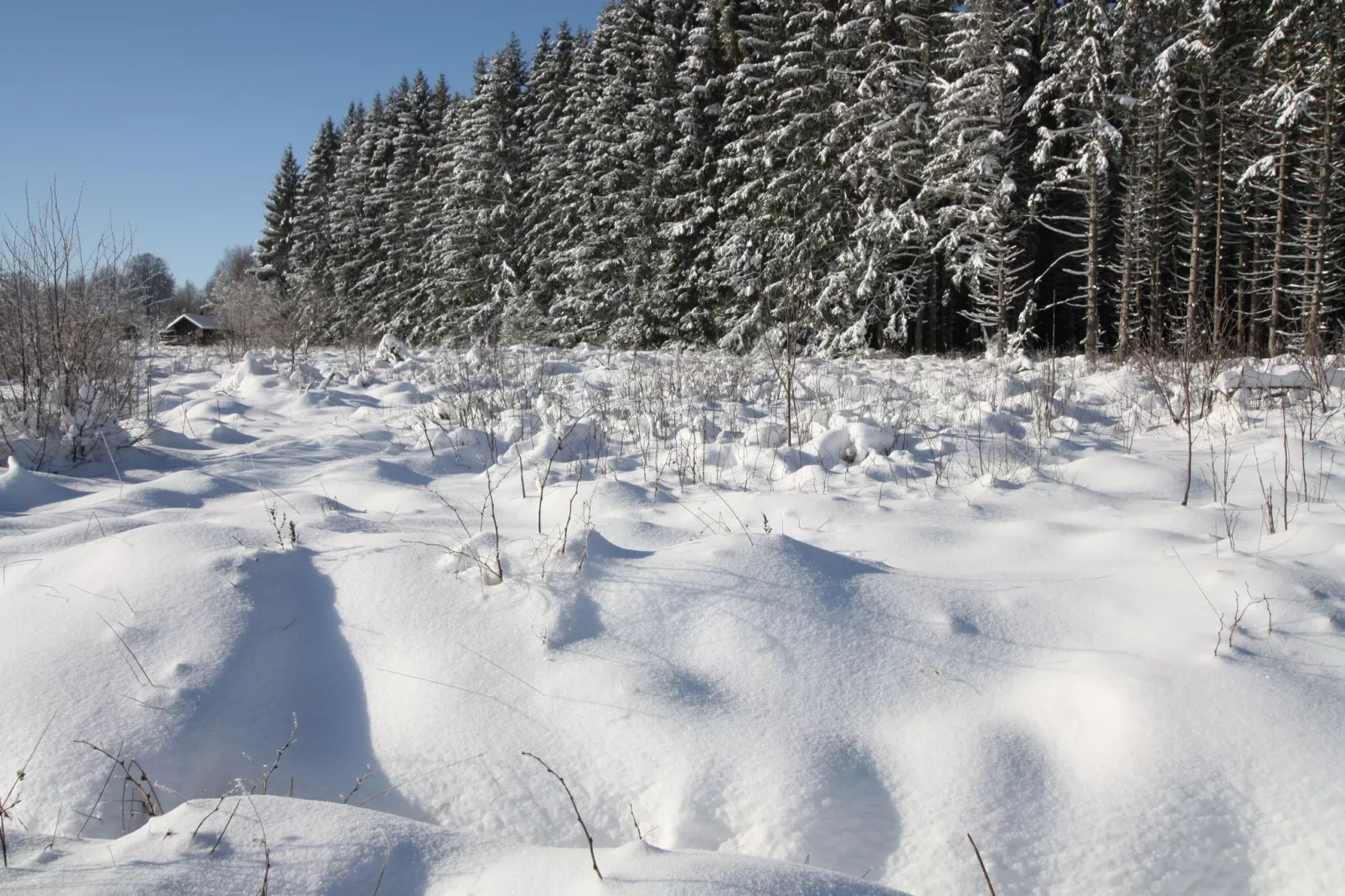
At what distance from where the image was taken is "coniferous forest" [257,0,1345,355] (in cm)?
1543

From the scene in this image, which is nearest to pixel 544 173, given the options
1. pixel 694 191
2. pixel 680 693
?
pixel 694 191

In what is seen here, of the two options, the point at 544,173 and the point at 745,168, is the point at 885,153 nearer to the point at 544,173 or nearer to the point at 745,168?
the point at 745,168

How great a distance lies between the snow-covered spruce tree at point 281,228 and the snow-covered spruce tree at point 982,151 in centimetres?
3408

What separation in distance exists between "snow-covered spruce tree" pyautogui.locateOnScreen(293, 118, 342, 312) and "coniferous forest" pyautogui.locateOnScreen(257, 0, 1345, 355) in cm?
1176

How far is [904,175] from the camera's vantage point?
57.5ft

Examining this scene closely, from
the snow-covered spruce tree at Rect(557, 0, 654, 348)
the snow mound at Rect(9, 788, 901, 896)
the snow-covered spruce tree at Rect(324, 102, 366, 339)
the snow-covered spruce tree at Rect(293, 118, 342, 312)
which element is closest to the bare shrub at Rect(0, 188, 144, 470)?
the snow mound at Rect(9, 788, 901, 896)

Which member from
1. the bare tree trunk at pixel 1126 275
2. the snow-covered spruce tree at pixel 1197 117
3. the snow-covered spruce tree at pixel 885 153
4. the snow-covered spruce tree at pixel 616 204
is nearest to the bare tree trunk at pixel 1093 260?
the bare tree trunk at pixel 1126 275

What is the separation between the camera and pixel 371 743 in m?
2.06

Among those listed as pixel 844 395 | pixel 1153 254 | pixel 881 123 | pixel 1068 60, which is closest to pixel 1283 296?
pixel 1153 254

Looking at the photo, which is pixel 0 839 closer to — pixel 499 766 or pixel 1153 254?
pixel 499 766

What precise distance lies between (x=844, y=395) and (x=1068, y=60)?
1317 centimetres

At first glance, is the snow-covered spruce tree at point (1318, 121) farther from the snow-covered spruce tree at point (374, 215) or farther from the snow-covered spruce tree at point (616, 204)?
the snow-covered spruce tree at point (374, 215)

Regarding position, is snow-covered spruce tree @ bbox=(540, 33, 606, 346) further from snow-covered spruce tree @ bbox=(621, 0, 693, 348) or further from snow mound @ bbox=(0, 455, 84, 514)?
snow mound @ bbox=(0, 455, 84, 514)

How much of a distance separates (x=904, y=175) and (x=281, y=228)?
34.2m
